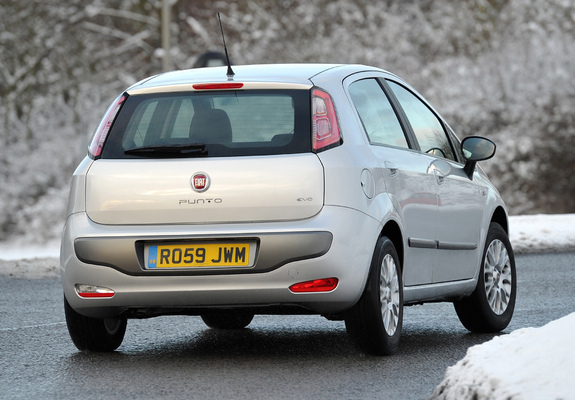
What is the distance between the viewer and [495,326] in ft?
26.9

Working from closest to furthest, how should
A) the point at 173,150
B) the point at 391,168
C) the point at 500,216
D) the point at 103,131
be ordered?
1. the point at 173,150
2. the point at 103,131
3. the point at 391,168
4. the point at 500,216

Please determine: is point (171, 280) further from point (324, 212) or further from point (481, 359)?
point (481, 359)

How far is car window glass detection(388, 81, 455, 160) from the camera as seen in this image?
7.85 meters

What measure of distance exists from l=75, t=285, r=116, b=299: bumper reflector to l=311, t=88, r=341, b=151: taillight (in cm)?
135

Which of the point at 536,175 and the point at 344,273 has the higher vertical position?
the point at 344,273

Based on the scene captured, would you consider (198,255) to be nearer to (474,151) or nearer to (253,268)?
(253,268)

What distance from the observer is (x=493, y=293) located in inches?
328

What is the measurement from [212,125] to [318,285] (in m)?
1.08

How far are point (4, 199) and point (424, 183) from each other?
2832 centimetres

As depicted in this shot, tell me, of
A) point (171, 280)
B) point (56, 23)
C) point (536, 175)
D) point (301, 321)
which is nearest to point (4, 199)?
point (56, 23)

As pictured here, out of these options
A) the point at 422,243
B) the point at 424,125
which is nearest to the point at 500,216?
the point at 424,125

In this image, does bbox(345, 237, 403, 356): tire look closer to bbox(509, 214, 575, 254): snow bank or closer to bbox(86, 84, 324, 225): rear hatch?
bbox(86, 84, 324, 225): rear hatch

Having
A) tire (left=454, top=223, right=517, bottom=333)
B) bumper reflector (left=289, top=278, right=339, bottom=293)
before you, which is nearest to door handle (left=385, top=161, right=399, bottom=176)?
bumper reflector (left=289, top=278, right=339, bottom=293)

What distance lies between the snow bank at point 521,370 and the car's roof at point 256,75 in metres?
2.20
